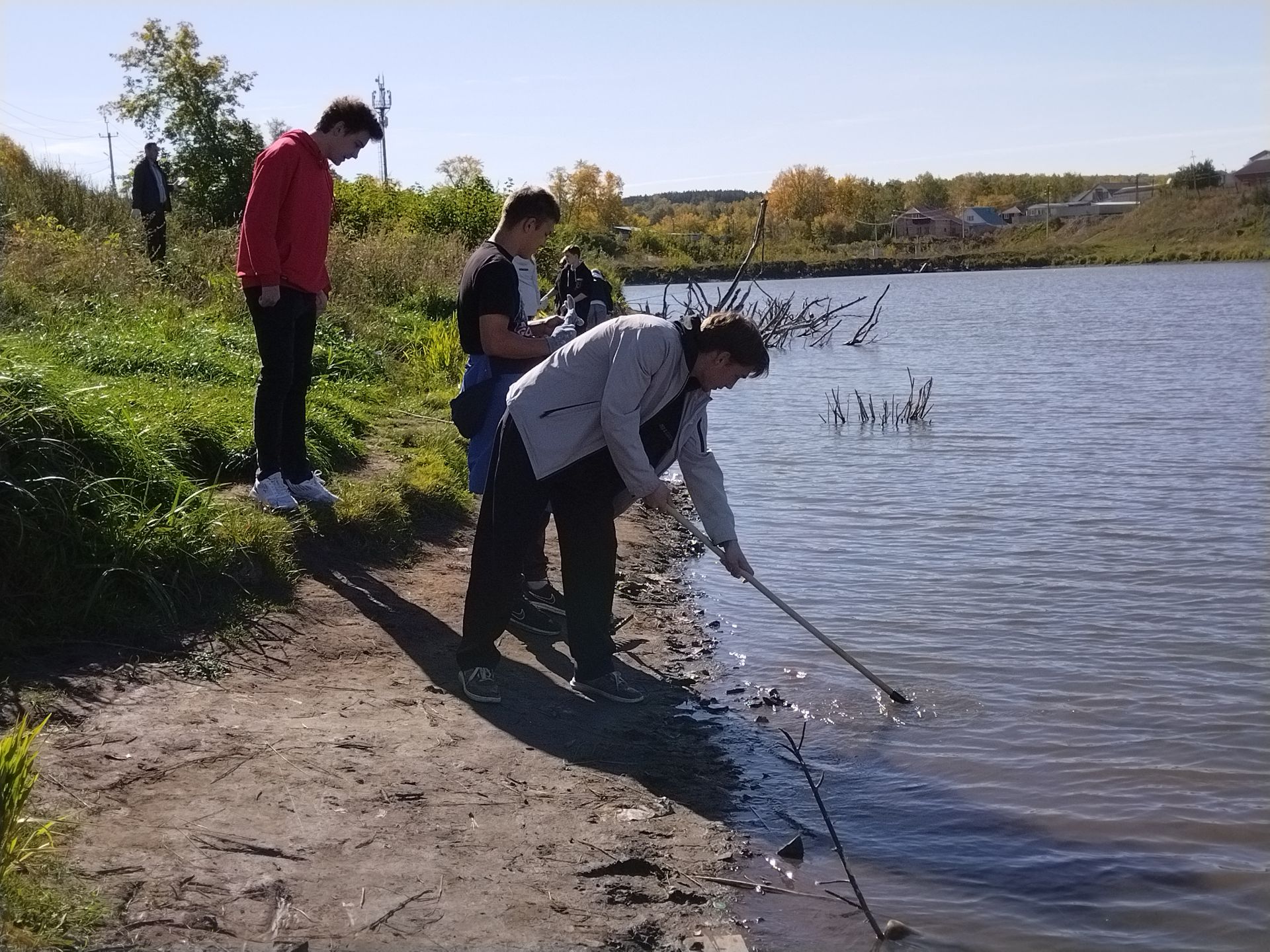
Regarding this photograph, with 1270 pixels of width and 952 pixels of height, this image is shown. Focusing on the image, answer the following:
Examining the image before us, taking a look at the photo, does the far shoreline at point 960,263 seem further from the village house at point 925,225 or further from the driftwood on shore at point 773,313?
the driftwood on shore at point 773,313

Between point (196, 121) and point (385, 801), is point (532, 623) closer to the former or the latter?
point (385, 801)

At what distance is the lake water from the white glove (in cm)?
178

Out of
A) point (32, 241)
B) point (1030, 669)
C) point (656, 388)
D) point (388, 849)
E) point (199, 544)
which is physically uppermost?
point (32, 241)

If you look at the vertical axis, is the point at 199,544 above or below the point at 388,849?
above

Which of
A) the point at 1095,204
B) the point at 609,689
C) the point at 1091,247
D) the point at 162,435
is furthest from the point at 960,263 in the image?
the point at 609,689

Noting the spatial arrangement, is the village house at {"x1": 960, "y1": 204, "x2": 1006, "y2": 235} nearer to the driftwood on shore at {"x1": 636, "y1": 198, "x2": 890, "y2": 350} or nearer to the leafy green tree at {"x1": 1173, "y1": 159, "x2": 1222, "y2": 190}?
the leafy green tree at {"x1": 1173, "y1": 159, "x2": 1222, "y2": 190}

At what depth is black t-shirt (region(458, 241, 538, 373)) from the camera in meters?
5.35

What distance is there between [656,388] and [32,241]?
943 centimetres

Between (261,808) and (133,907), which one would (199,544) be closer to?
(261,808)

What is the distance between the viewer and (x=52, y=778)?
11.9 feet

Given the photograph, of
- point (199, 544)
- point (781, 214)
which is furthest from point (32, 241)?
point (781, 214)

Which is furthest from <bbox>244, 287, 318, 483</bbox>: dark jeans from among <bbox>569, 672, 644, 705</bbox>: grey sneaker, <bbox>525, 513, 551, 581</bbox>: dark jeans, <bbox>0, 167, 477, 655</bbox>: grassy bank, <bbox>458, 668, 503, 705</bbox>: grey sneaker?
<bbox>569, 672, 644, 705</bbox>: grey sneaker

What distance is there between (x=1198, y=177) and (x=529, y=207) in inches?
3819

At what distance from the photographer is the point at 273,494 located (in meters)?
6.00
